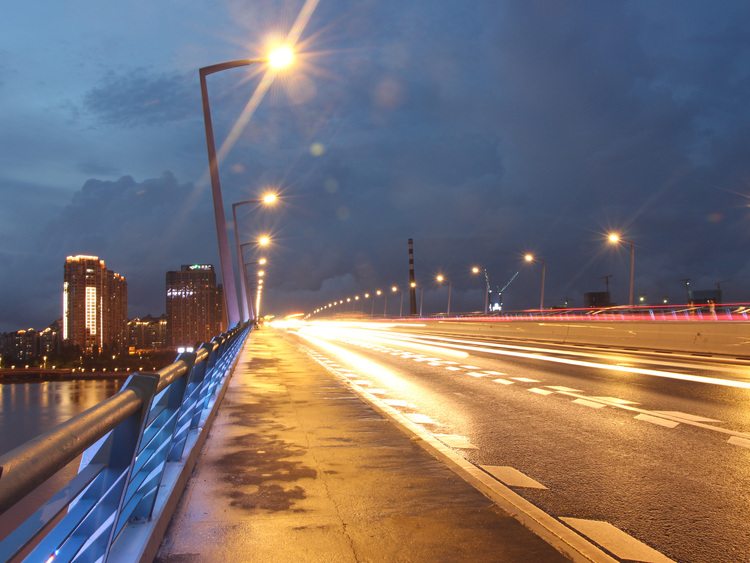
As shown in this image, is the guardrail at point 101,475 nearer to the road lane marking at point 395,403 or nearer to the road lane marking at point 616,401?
the road lane marking at point 395,403

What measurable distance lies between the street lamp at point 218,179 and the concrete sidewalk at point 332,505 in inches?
366

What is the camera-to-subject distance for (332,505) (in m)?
5.17

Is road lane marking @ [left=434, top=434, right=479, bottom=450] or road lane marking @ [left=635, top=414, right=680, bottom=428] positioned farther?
road lane marking @ [left=635, top=414, right=680, bottom=428]

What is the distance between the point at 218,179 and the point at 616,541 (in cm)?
1689

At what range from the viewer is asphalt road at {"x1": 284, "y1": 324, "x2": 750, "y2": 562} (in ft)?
15.6

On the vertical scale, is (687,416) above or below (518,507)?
below

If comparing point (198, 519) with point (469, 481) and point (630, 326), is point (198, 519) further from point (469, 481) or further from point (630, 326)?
point (630, 326)

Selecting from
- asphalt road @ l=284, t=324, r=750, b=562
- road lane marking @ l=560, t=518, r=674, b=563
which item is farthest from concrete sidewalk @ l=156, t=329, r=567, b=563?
asphalt road @ l=284, t=324, r=750, b=562

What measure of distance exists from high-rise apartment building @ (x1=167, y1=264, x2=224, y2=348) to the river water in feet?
52.9

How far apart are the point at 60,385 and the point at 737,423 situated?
41.8 metres

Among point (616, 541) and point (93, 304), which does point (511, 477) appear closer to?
point (616, 541)

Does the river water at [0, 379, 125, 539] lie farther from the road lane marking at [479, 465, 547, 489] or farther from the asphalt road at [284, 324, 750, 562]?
the asphalt road at [284, 324, 750, 562]

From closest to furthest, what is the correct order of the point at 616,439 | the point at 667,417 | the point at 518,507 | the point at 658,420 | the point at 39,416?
the point at 518,507 < the point at 616,439 < the point at 658,420 < the point at 667,417 < the point at 39,416

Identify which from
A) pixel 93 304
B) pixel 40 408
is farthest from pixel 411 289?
pixel 40 408
